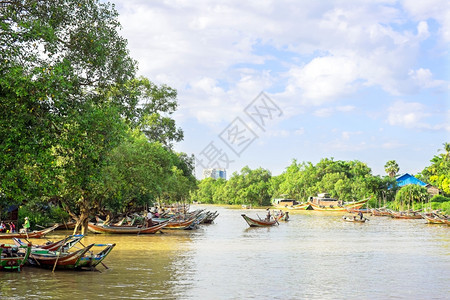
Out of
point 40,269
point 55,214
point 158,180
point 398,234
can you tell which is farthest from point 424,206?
point 40,269

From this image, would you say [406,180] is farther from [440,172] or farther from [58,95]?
[58,95]

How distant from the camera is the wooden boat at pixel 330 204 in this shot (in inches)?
3034

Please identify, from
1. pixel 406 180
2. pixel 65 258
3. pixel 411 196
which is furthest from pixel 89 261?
pixel 406 180

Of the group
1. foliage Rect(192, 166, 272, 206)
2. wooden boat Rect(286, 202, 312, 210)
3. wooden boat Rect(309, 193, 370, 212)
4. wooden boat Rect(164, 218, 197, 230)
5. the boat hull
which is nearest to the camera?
wooden boat Rect(164, 218, 197, 230)

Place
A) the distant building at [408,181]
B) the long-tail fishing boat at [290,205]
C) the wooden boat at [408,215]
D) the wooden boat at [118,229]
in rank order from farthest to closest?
the long-tail fishing boat at [290,205], the distant building at [408,181], the wooden boat at [408,215], the wooden boat at [118,229]

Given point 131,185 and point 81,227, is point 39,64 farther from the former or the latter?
point 81,227

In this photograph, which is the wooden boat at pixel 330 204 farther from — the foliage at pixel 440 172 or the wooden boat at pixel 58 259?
the wooden boat at pixel 58 259

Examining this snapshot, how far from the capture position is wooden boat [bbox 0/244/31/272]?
53.8 feet

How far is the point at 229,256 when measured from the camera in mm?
22891

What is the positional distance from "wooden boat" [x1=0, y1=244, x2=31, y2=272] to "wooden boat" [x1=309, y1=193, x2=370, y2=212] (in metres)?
64.5

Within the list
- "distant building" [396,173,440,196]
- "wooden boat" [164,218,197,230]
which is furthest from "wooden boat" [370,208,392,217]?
"wooden boat" [164,218,197,230]

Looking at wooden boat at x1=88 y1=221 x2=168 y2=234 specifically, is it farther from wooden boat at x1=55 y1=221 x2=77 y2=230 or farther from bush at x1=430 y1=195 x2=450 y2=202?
bush at x1=430 y1=195 x2=450 y2=202

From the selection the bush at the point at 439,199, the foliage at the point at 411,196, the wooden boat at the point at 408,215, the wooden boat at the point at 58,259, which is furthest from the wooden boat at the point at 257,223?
the bush at the point at 439,199

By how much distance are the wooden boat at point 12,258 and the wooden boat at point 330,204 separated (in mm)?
64533
